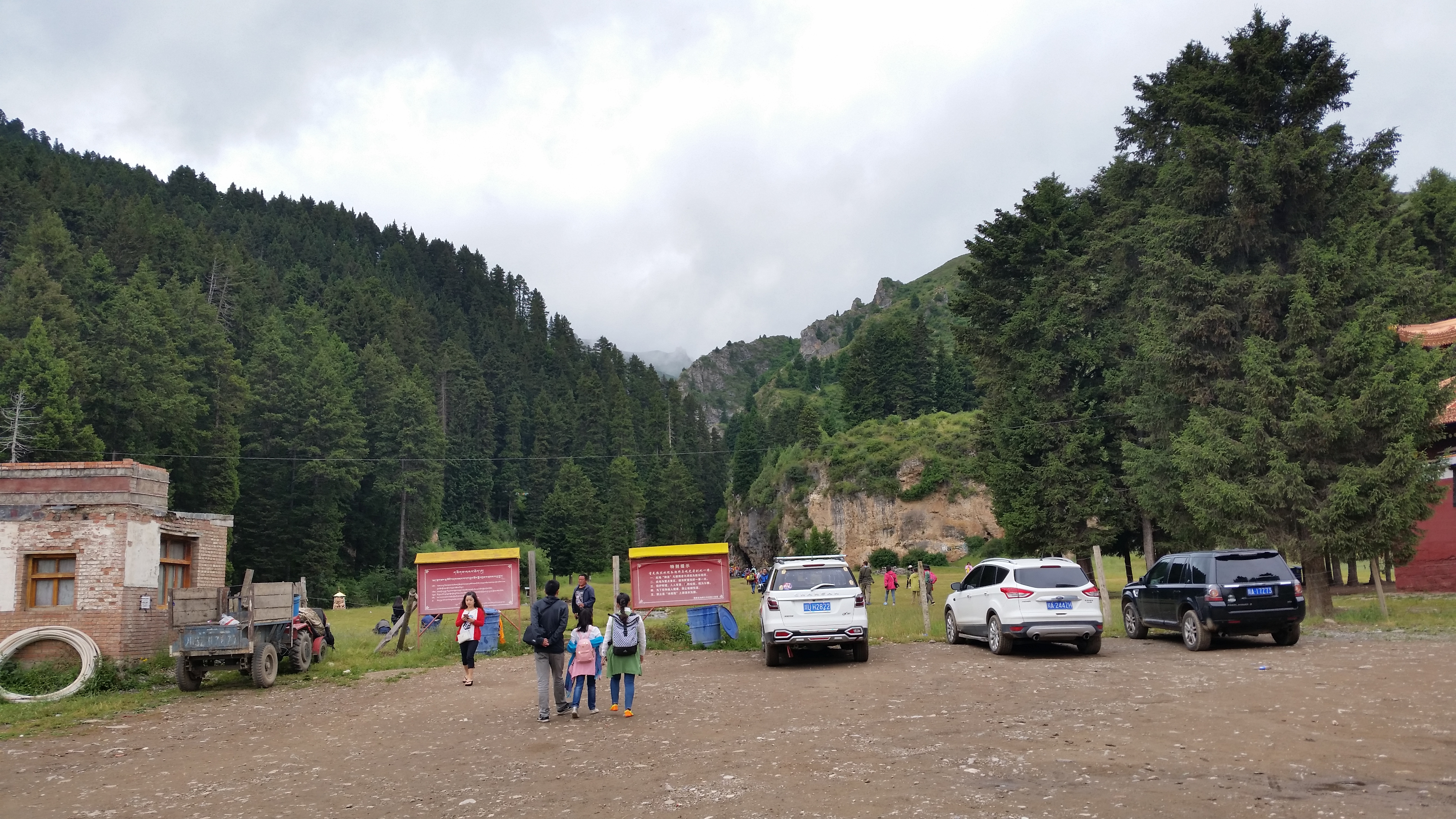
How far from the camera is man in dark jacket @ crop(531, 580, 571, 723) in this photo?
11.4 metres

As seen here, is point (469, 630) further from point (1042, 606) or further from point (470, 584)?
point (1042, 606)

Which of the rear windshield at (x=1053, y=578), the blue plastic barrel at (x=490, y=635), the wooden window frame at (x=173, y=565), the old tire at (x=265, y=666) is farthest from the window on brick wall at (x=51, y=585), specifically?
the rear windshield at (x=1053, y=578)

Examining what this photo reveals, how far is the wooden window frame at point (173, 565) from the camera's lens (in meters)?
17.7

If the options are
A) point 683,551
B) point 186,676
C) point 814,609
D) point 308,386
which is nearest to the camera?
point 814,609

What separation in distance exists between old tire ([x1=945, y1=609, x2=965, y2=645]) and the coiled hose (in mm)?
15337

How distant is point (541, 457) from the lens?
9288 cm

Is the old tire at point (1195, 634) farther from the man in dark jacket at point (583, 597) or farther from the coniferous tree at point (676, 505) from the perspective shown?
the coniferous tree at point (676, 505)

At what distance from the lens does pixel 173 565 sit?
18422 millimetres

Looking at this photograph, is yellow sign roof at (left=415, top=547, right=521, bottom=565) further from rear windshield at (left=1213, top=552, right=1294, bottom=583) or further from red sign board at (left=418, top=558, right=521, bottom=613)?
rear windshield at (left=1213, top=552, right=1294, bottom=583)

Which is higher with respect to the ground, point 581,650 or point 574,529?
point 574,529

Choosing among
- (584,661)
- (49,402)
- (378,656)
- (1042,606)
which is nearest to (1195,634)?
(1042,606)

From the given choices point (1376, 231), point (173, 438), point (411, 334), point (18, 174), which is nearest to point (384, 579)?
point (173, 438)

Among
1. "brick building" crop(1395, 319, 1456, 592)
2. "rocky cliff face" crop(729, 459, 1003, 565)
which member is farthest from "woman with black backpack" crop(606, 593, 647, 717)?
"rocky cliff face" crop(729, 459, 1003, 565)

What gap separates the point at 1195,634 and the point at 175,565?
1894 centimetres
